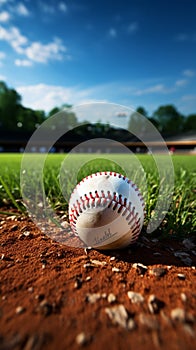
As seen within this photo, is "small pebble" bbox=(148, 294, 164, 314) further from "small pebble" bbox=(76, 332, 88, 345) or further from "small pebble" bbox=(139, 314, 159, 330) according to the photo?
"small pebble" bbox=(76, 332, 88, 345)

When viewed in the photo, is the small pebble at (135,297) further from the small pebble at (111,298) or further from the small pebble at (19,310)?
the small pebble at (19,310)

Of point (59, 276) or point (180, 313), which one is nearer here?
point (180, 313)

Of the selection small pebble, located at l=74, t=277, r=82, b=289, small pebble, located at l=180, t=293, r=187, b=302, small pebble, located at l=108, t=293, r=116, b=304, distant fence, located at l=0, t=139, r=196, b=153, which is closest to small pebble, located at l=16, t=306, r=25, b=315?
small pebble, located at l=74, t=277, r=82, b=289

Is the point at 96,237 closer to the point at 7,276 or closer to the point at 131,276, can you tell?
the point at 131,276

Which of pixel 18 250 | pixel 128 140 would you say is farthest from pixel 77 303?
pixel 128 140

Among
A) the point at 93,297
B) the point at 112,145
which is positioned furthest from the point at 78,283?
the point at 112,145

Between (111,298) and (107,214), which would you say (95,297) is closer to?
(111,298)
